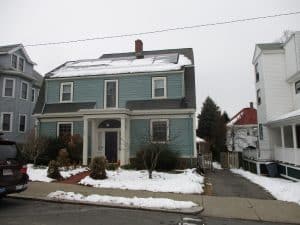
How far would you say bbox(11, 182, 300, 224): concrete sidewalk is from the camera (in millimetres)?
7887

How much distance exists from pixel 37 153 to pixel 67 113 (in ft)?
11.1

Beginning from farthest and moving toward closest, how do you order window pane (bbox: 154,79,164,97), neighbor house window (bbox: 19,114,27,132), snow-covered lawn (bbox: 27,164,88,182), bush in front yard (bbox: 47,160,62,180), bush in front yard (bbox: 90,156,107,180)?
1. neighbor house window (bbox: 19,114,27,132)
2. window pane (bbox: 154,79,164,97)
3. bush in front yard (bbox: 47,160,62,180)
4. snow-covered lawn (bbox: 27,164,88,182)
5. bush in front yard (bbox: 90,156,107,180)

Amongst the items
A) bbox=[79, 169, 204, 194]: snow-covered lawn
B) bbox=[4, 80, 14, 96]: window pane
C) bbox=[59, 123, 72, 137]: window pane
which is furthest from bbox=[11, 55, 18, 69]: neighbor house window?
bbox=[79, 169, 204, 194]: snow-covered lawn

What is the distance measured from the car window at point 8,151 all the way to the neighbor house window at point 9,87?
19289 mm

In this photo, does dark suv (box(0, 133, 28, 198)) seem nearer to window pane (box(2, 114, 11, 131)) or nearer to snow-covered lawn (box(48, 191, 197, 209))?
snow-covered lawn (box(48, 191, 197, 209))

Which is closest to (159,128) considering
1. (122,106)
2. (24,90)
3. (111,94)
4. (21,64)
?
(122,106)

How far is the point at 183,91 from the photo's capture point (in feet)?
62.7

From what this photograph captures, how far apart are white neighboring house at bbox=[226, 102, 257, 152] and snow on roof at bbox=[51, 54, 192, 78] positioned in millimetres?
15893

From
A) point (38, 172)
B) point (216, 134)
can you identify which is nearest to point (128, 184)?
point (38, 172)

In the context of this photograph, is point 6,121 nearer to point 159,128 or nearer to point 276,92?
point 159,128

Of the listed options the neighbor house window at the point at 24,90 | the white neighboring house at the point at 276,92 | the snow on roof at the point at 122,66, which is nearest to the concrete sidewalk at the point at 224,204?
the white neighboring house at the point at 276,92

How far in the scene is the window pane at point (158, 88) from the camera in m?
19.5

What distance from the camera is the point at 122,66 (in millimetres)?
20969

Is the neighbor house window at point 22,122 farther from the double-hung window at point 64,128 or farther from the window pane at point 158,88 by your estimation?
the window pane at point 158,88
